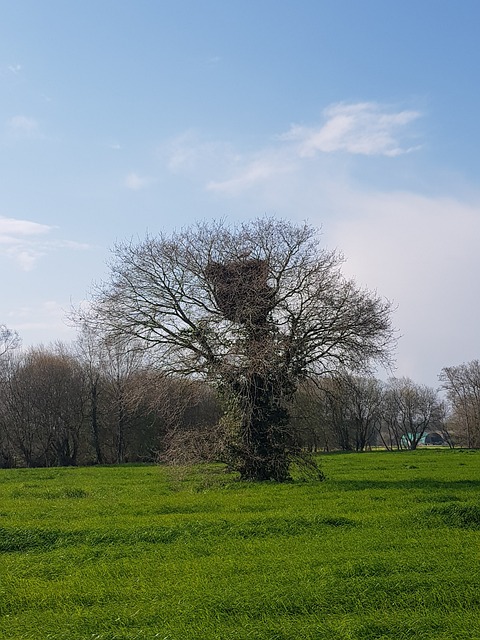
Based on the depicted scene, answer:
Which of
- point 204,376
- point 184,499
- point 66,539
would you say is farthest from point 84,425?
point 66,539

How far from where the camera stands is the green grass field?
298 inches

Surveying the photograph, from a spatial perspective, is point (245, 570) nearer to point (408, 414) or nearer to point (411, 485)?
point (411, 485)

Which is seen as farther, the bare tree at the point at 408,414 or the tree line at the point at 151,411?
the bare tree at the point at 408,414

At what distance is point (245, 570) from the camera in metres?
9.90

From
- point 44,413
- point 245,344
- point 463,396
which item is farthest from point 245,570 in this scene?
point 463,396

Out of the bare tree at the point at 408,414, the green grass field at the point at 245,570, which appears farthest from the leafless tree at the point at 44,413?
A: the bare tree at the point at 408,414

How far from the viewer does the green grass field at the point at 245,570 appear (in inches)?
298

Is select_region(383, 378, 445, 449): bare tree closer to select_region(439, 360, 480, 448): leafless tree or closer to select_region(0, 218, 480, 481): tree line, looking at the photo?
select_region(439, 360, 480, 448): leafless tree

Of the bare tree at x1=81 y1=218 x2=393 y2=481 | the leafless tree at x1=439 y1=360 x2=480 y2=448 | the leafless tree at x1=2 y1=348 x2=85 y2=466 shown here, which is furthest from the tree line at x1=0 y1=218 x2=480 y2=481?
the leafless tree at x1=439 y1=360 x2=480 y2=448

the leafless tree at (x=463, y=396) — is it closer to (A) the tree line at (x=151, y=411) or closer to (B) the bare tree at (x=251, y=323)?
(A) the tree line at (x=151, y=411)

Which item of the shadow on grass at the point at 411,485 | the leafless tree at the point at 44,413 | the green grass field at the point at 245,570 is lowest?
the shadow on grass at the point at 411,485

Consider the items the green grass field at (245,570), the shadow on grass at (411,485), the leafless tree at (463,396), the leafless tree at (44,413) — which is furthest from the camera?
the leafless tree at (463,396)

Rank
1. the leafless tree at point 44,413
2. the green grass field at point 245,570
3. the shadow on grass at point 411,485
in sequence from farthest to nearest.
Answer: the leafless tree at point 44,413 < the shadow on grass at point 411,485 < the green grass field at point 245,570

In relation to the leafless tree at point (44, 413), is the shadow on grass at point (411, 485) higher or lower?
lower
